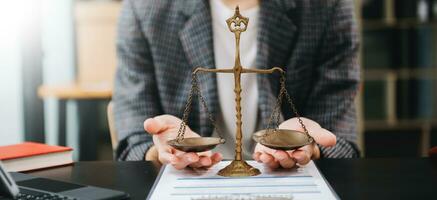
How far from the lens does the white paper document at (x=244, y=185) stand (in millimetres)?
920

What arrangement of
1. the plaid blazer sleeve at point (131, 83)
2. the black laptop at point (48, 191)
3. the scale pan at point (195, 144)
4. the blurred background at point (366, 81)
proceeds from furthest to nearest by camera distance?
1. the blurred background at point (366, 81)
2. the plaid blazer sleeve at point (131, 83)
3. the scale pan at point (195, 144)
4. the black laptop at point (48, 191)

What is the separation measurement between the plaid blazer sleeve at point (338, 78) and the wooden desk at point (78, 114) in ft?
6.63

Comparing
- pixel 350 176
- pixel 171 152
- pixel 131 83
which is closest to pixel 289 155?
pixel 350 176

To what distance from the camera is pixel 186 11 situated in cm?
163

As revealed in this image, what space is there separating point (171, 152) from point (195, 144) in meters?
0.09

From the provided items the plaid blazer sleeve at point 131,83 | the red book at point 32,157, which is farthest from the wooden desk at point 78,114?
the red book at point 32,157

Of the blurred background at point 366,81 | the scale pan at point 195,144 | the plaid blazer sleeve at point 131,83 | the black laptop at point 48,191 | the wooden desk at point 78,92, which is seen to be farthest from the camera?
the blurred background at point 366,81

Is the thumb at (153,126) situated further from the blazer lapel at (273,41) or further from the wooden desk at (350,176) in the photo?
the blazer lapel at (273,41)

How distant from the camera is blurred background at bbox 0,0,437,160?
4008 mm

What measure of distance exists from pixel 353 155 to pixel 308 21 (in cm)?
40

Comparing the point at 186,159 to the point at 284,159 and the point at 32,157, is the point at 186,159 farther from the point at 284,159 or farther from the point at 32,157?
the point at 32,157

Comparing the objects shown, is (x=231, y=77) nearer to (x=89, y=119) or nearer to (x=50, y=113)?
(x=89, y=119)

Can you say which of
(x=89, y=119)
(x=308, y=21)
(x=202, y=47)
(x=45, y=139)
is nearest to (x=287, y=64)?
(x=308, y=21)

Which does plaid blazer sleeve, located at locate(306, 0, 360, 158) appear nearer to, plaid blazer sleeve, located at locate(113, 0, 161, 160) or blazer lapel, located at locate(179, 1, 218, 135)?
blazer lapel, located at locate(179, 1, 218, 135)
